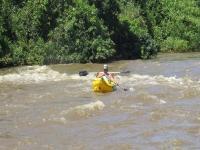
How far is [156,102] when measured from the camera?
11867mm

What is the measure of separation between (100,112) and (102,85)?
2964 millimetres

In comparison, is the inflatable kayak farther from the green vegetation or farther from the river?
the green vegetation

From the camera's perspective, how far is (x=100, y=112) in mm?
10961

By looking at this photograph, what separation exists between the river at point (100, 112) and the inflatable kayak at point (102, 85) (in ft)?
0.86

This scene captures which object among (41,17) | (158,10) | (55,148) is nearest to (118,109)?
(55,148)

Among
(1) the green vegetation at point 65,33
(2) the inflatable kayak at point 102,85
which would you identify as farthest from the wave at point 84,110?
(1) the green vegetation at point 65,33

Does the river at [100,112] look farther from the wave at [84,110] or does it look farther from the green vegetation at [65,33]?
the green vegetation at [65,33]

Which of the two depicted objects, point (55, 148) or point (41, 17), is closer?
point (55, 148)

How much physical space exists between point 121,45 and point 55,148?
17.8 m

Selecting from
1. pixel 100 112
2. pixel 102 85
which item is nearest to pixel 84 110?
pixel 100 112

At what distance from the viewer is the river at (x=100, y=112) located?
8387 mm

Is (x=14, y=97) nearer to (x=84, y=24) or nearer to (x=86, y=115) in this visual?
(x=86, y=115)

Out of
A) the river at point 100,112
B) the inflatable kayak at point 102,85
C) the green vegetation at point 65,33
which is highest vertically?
the green vegetation at point 65,33

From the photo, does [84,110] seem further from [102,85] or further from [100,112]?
[102,85]
